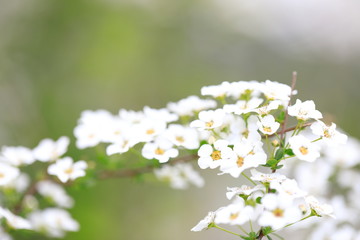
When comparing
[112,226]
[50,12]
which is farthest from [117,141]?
[50,12]

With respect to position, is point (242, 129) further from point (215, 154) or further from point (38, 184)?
point (38, 184)

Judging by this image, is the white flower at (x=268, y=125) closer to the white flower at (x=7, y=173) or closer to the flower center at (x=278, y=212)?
the flower center at (x=278, y=212)

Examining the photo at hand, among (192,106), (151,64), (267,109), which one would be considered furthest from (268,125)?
(151,64)

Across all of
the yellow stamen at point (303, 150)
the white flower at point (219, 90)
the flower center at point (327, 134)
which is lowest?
the yellow stamen at point (303, 150)

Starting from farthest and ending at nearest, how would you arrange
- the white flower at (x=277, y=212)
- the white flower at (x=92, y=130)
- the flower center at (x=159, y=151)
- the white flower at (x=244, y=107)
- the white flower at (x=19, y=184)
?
the white flower at (x=19, y=184), the white flower at (x=92, y=130), the flower center at (x=159, y=151), the white flower at (x=244, y=107), the white flower at (x=277, y=212)

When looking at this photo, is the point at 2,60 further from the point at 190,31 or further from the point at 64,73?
the point at 190,31

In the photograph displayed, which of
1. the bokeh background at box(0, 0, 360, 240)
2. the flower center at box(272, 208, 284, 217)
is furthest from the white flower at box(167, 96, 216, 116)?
the bokeh background at box(0, 0, 360, 240)

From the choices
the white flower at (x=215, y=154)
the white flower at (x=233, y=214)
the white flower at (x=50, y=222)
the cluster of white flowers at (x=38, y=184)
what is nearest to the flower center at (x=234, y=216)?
the white flower at (x=233, y=214)
